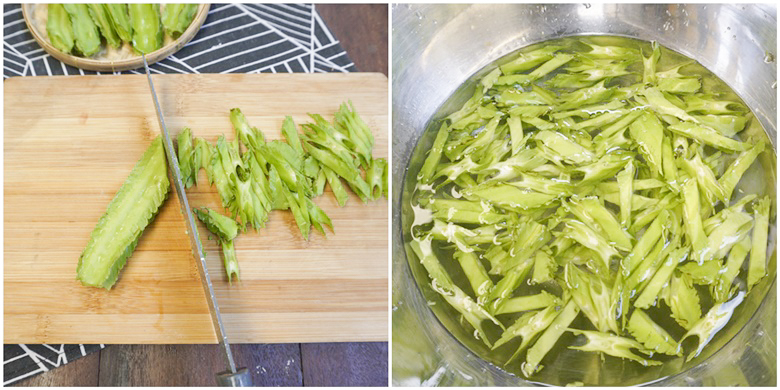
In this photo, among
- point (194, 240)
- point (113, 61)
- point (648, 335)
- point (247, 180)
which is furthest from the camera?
point (113, 61)

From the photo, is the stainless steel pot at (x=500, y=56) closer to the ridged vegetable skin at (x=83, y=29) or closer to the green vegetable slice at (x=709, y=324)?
the green vegetable slice at (x=709, y=324)

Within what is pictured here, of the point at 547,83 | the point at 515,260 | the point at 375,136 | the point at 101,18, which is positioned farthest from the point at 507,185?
the point at 101,18

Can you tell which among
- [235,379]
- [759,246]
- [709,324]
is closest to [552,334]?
[709,324]

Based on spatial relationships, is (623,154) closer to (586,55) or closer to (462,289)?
(586,55)

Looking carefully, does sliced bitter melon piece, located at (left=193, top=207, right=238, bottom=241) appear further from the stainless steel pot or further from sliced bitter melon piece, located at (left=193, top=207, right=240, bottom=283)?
the stainless steel pot

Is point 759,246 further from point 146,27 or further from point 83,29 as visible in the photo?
point 83,29

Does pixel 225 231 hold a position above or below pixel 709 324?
above

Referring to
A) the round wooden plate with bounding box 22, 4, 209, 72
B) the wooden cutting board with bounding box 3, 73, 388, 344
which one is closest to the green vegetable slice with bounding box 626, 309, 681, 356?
the wooden cutting board with bounding box 3, 73, 388, 344
